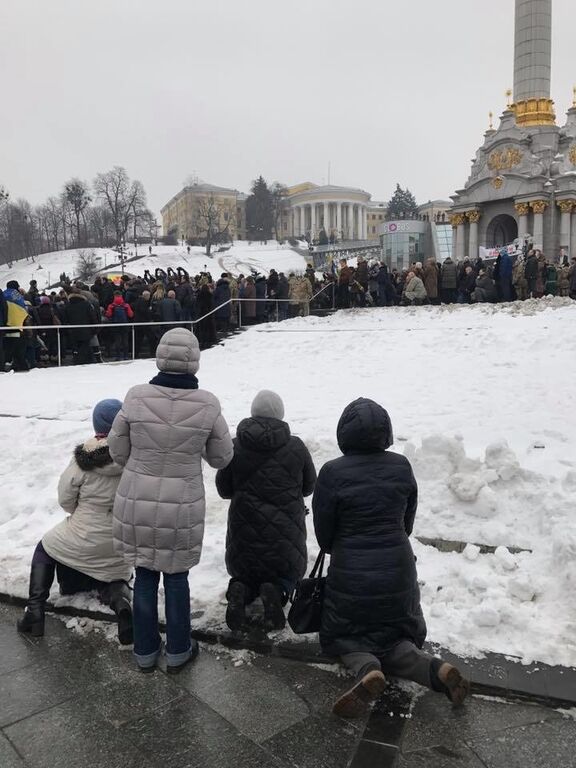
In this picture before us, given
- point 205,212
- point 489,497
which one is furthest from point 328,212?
point 489,497

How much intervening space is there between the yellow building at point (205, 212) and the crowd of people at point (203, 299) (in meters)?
83.2

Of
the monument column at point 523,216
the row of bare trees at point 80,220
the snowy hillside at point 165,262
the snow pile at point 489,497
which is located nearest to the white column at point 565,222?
the monument column at point 523,216

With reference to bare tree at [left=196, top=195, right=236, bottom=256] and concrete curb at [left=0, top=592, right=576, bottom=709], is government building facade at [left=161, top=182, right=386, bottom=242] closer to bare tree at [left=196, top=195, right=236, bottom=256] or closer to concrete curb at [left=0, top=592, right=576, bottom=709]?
bare tree at [left=196, top=195, right=236, bottom=256]

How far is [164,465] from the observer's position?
366 cm

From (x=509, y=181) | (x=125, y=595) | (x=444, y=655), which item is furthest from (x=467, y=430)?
(x=509, y=181)

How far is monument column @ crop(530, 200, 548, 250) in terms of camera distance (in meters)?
35.6

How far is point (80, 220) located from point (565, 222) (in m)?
81.4

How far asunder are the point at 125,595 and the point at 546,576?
2.86 meters

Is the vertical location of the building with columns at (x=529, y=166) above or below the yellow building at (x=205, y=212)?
below

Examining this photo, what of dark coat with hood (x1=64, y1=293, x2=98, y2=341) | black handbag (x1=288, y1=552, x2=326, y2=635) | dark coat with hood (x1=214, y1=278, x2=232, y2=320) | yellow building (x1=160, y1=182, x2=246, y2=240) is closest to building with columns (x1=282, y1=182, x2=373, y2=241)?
yellow building (x1=160, y1=182, x2=246, y2=240)

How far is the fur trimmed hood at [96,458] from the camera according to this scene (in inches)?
170

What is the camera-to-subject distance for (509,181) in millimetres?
36750

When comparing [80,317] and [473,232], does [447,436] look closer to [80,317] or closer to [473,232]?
[80,317]

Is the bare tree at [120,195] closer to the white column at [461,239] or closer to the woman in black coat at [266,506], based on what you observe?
the white column at [461,239]
